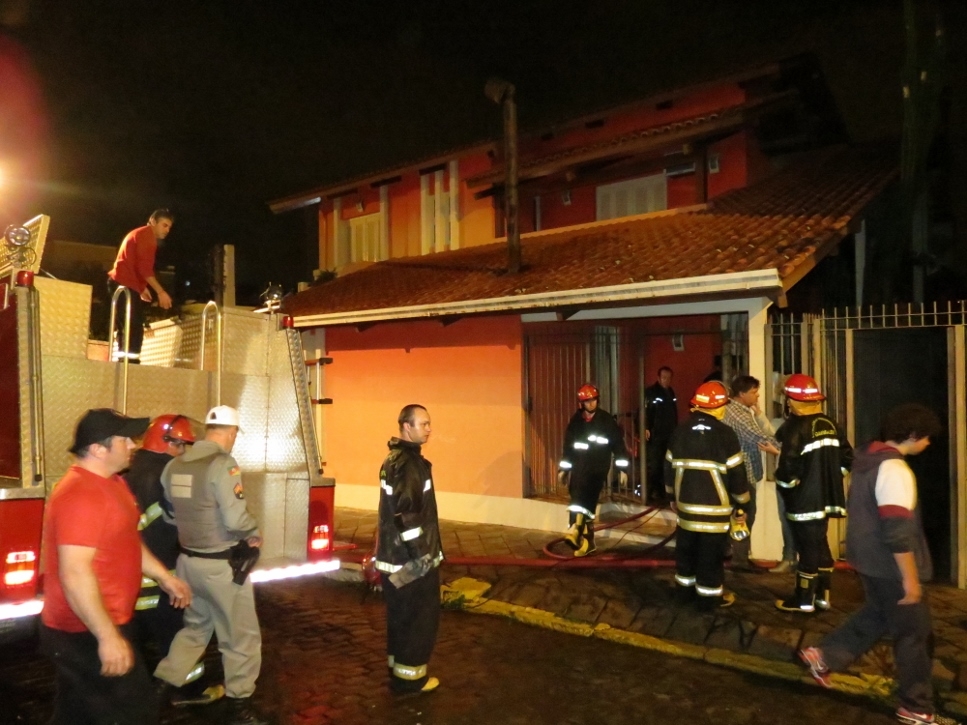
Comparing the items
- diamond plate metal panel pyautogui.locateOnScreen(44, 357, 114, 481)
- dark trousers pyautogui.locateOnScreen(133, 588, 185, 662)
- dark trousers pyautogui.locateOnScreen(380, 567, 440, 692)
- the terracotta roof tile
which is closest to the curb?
dark trousers pyautogui.locateOnScreen(380, 567, 440, 692)

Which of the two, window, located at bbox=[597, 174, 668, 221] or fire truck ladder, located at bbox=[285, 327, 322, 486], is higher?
window, located at bbox=[597, 174, 668, 221]

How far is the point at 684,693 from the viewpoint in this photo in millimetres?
5031

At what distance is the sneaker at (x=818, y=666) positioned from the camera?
488cm

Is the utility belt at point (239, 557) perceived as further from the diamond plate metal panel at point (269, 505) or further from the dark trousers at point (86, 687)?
the dark trousers at point (86, 687)

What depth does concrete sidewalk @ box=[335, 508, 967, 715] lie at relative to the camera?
524 cm

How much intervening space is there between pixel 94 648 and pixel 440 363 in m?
7.59

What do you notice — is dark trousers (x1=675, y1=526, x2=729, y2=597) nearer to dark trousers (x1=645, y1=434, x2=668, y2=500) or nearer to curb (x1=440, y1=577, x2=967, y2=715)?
curb (x1=440, y1=577, x2=967, y2=715)

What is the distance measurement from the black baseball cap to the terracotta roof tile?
526 cm

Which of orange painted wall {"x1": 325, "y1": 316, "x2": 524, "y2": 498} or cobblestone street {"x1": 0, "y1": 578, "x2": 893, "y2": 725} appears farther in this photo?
orange painted wall {"x1": 325, "y1": 316, "x2": 524, "y2": 498}

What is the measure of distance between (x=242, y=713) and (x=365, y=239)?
11.9m

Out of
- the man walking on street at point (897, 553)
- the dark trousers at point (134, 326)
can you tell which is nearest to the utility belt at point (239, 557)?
the dark trousers at point (134, 326)

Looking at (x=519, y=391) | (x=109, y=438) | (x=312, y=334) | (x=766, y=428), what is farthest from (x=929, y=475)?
(x=109, y=438)

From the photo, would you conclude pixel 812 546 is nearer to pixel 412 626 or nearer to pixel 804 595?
pixel 804 595

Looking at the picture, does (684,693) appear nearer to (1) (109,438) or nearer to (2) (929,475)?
(1) (109,438)
